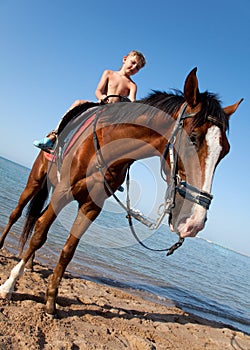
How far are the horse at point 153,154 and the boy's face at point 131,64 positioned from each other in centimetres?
133

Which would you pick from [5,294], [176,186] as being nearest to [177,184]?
[176,186]

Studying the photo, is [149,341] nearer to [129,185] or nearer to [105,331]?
[105,331]

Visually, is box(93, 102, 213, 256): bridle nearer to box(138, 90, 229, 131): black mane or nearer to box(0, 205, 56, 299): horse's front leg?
box(138, 90, 229, 131): black mane

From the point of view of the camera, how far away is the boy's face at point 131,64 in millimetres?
4938

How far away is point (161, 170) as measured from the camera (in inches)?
132

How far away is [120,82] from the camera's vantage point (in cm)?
504

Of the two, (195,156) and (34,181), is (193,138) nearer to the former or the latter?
(195,156)

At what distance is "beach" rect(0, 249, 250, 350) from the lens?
3.10 m

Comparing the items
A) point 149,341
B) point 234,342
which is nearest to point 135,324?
point 149,341

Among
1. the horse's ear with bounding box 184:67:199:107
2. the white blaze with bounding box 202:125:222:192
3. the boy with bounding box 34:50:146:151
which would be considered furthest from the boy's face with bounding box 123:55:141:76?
the white blaze with bounding box 202:125:222:192

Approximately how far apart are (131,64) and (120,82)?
34 centimetres

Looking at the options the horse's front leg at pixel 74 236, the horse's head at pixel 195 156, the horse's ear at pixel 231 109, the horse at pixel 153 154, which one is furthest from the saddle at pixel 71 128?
the horse's ear at pixel 231 109

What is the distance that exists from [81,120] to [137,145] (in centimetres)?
134

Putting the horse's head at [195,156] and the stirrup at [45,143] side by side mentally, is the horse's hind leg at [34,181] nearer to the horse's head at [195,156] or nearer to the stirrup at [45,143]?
the stirrup at [45,143]
